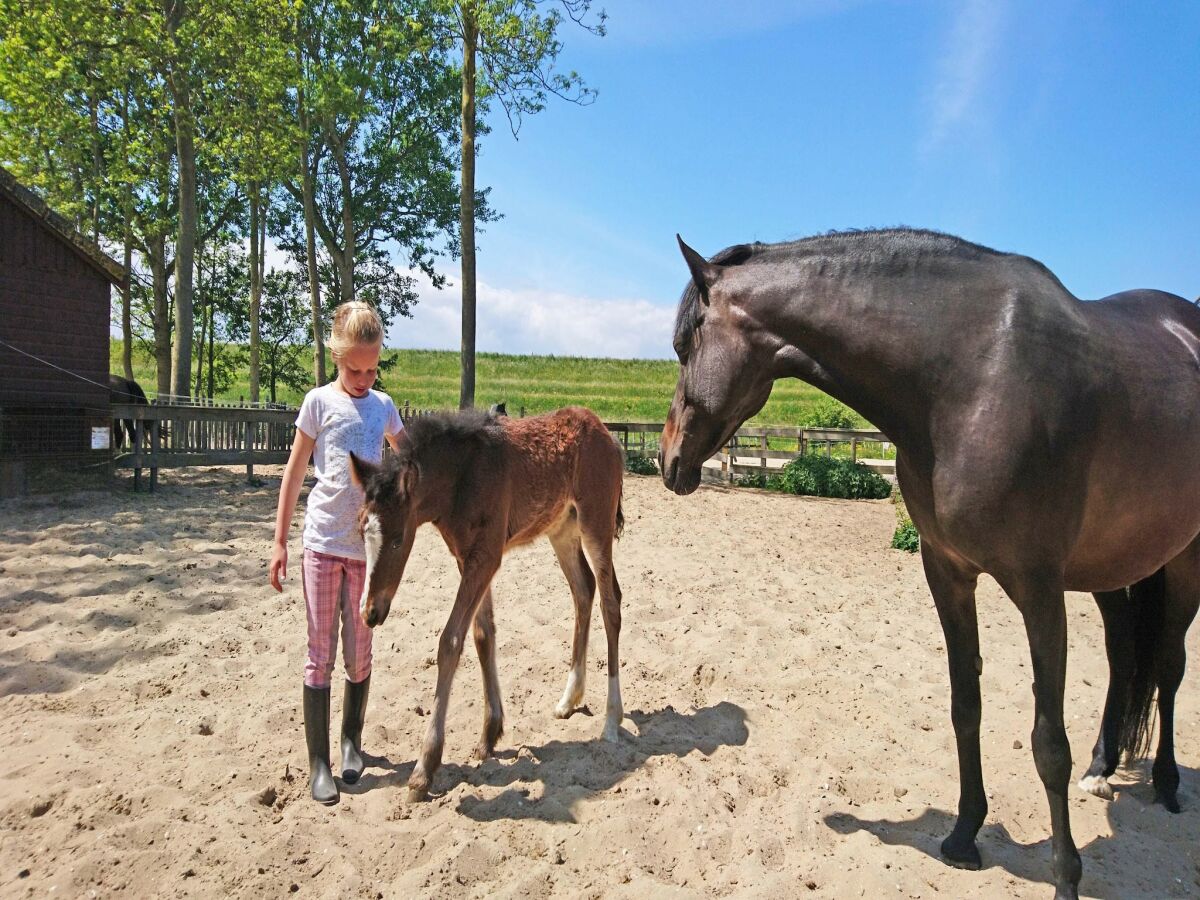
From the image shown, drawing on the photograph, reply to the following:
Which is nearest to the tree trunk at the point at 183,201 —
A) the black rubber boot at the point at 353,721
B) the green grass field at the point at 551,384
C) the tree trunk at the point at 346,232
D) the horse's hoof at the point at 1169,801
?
the tree trunk at the point at 346,232

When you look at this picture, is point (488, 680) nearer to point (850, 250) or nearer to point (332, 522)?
point (332, 522)

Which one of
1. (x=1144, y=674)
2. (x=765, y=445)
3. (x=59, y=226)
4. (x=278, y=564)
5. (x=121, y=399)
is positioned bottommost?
(x=1144, y=674)

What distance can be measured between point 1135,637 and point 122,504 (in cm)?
1165

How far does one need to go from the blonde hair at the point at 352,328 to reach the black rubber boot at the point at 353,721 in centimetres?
178

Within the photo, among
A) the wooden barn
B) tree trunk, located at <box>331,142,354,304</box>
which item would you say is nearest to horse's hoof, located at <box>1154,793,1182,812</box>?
the wooden barn

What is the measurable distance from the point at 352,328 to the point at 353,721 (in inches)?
82.3

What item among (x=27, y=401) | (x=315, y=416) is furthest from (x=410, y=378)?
(x=315, y=416)

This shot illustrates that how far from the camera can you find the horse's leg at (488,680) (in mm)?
4156

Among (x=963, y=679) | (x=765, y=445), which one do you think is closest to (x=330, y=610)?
(x=963, y=679)

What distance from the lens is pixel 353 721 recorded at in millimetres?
3932

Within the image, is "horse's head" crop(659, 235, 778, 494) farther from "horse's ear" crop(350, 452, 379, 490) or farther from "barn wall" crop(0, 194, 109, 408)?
"barn wall" crop(0, 194, 109, 408)

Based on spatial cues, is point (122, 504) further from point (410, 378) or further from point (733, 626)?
point (410, 378)

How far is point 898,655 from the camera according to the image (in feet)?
18.6

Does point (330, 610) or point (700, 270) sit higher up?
point (700, 270)
